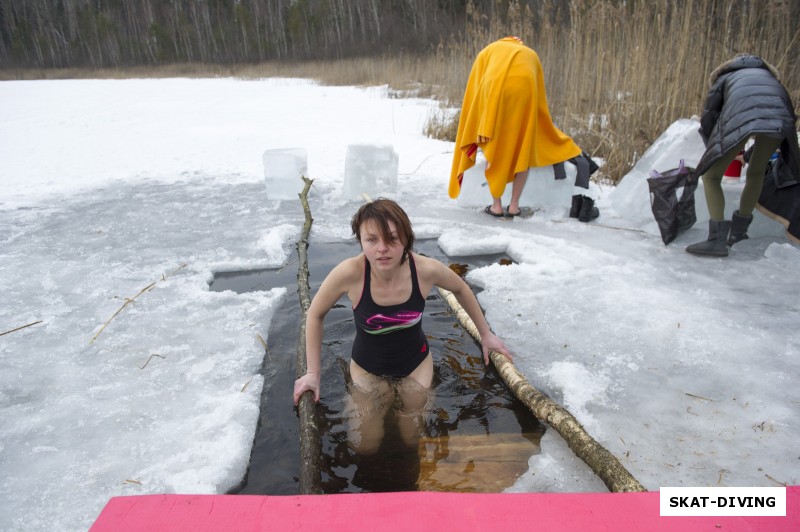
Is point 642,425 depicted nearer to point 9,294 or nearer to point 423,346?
point 423,346

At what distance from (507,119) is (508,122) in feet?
0.09

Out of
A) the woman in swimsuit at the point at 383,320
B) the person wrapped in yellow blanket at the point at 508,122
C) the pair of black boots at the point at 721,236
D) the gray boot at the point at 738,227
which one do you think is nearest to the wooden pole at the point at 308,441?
the woman in swimsuit at the point at 383,320

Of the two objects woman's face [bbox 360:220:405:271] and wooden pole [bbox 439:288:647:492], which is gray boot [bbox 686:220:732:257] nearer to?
wooden pole [bbox 439:288:647:492]

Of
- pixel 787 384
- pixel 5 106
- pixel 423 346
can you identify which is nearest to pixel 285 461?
pixel 423 346

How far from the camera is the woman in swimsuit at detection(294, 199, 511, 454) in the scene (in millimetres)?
2119

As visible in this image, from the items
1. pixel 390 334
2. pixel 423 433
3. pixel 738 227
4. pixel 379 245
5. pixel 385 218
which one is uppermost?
pixel 385 218

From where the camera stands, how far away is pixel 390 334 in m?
2.46

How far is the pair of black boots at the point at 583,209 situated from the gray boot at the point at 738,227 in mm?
1146

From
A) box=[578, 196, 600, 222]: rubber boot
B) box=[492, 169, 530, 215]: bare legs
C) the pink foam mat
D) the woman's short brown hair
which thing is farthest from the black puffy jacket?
the pink foam mat

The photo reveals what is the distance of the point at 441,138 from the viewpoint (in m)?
8.56

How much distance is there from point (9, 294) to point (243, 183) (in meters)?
3.23

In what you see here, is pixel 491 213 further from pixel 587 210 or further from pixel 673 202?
pixel 673 202

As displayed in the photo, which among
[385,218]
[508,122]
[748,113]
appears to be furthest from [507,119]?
[385,218]

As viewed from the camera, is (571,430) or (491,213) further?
(491,213)
